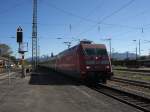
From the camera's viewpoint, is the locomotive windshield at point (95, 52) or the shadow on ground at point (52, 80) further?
the shadow on ground at point (52, 80)

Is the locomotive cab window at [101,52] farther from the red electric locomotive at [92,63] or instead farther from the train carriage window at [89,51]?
the train carriage window at [89,51]

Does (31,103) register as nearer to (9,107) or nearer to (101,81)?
(9,107)

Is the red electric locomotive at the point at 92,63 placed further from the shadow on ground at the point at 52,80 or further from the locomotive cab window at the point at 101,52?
the shadow on ground at the point at 52,80

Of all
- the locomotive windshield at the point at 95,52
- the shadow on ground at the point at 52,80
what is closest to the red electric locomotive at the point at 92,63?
the locomotive windshield at the point at 95,52

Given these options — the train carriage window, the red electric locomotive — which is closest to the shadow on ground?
the red electric locomotive

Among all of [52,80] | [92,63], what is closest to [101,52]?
[92,63]

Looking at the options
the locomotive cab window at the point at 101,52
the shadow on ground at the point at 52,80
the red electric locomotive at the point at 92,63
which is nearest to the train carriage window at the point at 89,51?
the red electric locomotive at the point at 92,63

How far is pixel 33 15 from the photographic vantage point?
62.2m

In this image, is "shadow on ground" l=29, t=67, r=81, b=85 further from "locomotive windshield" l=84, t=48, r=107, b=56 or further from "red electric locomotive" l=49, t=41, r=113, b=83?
"locomotive windshield" l=84, t=48, r=107, b=56

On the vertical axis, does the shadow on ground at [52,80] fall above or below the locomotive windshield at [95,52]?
below

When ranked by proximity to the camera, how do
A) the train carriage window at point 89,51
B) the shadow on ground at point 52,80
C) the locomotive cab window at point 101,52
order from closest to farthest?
the train carriage window at point 89,51, the locomotive cab window at point 101,52, the shadow on ground at point 52,80

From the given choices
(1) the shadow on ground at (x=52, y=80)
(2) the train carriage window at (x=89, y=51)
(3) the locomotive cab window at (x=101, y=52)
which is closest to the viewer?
(2) the train carriage window at (x=89, y=51)

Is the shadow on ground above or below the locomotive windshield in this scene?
below

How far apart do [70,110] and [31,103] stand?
98.5 inches
